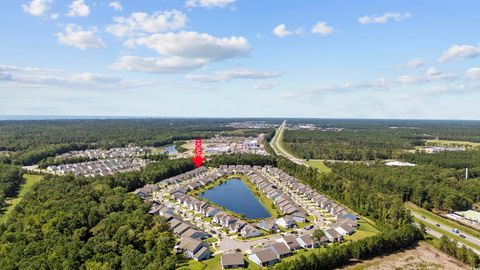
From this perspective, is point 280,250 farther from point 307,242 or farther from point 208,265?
point 208,265

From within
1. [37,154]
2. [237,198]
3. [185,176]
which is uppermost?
[37,154]

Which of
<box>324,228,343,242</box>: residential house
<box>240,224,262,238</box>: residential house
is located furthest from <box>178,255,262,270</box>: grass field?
<box>324,228,343,242</box>: residential house

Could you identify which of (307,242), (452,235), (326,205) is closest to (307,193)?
(326,205)

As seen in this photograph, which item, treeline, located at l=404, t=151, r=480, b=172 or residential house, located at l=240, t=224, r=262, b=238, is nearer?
residential house, located at l=240, t=224, r=262, b=238

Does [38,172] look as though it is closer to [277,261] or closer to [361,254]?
[277,261]

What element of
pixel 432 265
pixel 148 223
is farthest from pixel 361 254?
pixel 148 223

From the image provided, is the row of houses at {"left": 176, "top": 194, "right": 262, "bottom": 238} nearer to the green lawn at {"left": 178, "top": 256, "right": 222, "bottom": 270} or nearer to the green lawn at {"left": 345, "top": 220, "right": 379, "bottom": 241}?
the green lawn at {"left": 178, "top": 256, "right": 222, "bottom": 270}

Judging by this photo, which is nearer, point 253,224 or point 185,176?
point 253,224
